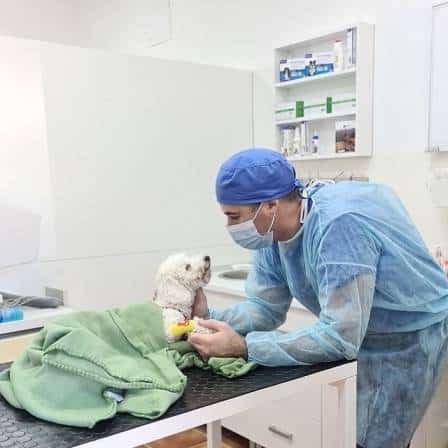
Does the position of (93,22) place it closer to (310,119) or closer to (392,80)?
(310,119)

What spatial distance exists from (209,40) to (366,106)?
1.41 metres

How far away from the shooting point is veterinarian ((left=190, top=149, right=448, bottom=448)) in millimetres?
1149

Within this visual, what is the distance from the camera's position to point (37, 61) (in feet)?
7.95

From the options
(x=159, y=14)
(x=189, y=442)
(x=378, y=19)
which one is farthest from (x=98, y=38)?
(x=189, y=442)

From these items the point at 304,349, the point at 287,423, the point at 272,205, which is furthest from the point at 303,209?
the point at 287,423

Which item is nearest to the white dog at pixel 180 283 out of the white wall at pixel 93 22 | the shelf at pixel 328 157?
the shelf at pixel 328 157

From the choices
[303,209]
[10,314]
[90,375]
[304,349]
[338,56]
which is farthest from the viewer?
[338,56]

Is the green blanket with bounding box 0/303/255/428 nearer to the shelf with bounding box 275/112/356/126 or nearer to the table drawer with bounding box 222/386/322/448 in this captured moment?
the table drawer with bounding box 222/386/322/448

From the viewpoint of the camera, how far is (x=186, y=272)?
1469mm

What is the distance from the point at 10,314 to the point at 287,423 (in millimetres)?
1263

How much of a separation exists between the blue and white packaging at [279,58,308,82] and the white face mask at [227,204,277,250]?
1559 mm

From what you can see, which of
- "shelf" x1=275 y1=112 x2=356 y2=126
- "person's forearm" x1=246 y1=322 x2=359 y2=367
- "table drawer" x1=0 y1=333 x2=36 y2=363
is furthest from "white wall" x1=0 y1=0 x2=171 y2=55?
"person's forearm" x1=246 y1=322 x2=359 y2=367

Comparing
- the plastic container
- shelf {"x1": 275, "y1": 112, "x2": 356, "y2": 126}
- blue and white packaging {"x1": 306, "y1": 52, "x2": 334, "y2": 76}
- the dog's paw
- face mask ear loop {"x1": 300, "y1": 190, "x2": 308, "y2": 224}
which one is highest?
blue and white packaging {"x1": 306, "y1": 52, "x2": 334, "y2": 76}

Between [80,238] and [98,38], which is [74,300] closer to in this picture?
[80,238]
